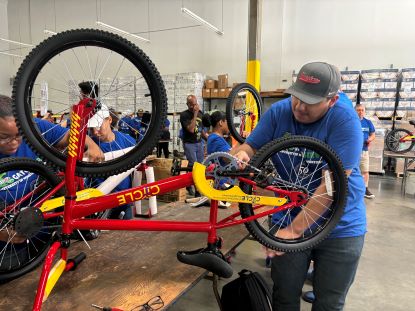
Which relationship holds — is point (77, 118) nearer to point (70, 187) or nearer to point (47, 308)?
point (70, 187)

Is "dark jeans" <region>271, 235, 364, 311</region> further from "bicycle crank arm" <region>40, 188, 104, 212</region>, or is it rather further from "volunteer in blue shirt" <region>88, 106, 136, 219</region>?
"volunteer in blue shirt" <region>88, 106, 136, 219</region>

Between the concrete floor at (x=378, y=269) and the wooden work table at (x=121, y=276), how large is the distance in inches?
13.3

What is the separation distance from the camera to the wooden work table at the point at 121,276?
4.35 feet

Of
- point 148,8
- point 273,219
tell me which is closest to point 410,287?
point 273,219

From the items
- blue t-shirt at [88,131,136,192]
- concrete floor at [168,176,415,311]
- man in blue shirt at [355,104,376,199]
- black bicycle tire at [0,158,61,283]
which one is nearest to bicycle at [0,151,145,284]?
black bicycle tire at [0,158,61,283]

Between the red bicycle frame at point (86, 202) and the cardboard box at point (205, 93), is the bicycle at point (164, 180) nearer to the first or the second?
the red bicycle frame at point (86, 202)

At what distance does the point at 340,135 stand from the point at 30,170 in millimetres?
1474

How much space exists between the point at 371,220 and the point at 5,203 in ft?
14.5

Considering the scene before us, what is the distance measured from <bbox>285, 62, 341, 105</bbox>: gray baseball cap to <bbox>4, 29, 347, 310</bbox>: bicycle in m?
0.19

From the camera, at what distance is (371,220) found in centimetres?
438

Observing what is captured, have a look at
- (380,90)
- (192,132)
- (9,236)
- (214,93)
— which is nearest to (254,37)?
(192,132)

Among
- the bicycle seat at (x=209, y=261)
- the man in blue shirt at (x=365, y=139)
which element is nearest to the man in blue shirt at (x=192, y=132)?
the man in blue shirt at (x=365, y=139)

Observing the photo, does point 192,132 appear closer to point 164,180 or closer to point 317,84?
point 164,180

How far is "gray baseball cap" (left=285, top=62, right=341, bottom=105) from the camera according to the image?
1.25 meters
